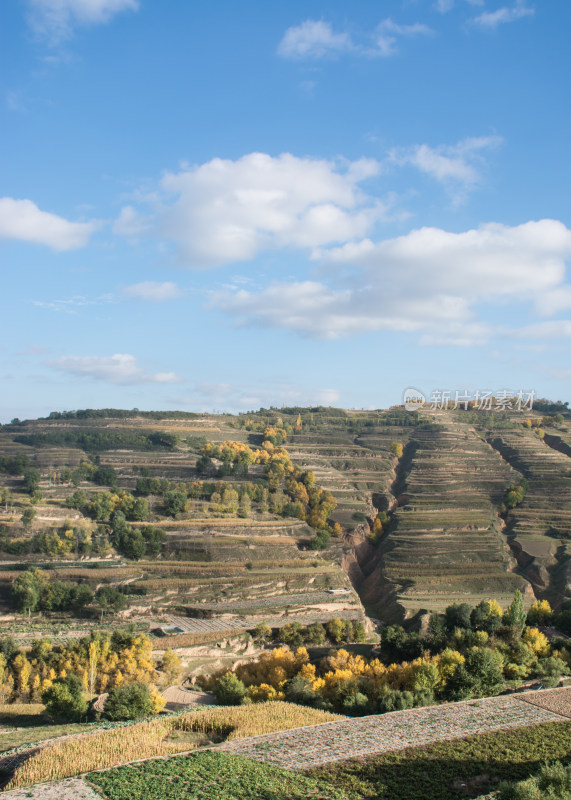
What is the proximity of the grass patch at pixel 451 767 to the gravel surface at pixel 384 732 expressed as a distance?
846 millimetres

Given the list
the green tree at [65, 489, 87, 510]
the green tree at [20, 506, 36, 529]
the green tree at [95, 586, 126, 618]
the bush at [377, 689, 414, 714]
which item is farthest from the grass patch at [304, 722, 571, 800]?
the green tree at [65, 489, 87, 510]

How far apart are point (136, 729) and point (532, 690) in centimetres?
2201

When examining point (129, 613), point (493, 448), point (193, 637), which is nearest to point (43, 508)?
point (129, 613)

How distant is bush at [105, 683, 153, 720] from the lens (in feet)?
111

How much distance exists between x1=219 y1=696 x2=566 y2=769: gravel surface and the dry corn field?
1544 millimetres

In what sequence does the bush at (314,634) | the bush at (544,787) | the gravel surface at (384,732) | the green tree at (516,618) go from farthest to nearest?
the bush at (314,634), the green tree at (516,618), the gravel surface at (384,732), the bush at (544,787)

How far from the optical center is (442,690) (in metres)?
36.4

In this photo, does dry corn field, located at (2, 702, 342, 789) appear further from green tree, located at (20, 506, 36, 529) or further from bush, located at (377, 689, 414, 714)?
green tree, located at (20, 506, 36, 529)

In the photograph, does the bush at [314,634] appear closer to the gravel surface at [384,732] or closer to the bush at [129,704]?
the bush at [129,704]

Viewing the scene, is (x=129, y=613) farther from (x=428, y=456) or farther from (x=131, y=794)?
(x=428, y=456)

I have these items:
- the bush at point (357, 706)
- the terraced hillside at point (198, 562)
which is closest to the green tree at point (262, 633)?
the terraced hillside at point (198, 562)

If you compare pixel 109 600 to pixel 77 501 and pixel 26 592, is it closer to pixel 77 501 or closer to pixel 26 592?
pixel 26 592

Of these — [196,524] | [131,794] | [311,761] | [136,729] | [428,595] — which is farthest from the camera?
[196,524]

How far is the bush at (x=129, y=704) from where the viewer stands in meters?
33.8
